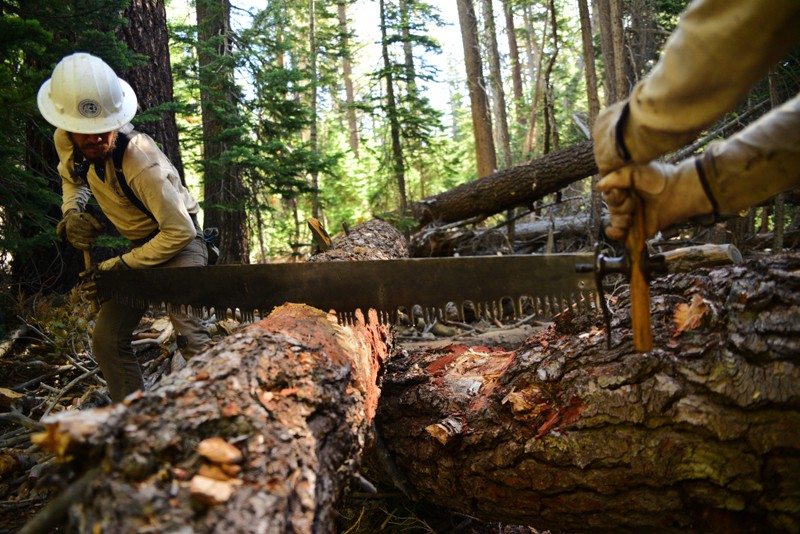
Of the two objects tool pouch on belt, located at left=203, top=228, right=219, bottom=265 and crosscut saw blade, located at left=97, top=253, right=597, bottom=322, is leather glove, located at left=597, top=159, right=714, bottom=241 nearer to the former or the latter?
crosscut saw blade, located at left=97, top=253, right=597, bottom=322

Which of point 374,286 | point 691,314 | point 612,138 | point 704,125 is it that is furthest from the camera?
point 374,286

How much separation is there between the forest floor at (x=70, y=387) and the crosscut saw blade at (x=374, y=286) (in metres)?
0.90

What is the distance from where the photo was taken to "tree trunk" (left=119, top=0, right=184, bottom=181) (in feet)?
20.3

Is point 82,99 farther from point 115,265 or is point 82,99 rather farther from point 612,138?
point 612,138

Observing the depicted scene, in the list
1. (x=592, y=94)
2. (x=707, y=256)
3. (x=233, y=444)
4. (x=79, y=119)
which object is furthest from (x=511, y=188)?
(x=233, y=444)

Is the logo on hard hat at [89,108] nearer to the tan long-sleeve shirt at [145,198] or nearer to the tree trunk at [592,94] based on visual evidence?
the tan long-sleeve shirt at [145,198]

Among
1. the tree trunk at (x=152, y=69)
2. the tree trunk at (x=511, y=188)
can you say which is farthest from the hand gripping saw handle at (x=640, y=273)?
the tree trunk at (x=511, y=188)

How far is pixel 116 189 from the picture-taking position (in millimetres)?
3508

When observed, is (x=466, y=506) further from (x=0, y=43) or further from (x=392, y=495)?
(x=0, y=43)

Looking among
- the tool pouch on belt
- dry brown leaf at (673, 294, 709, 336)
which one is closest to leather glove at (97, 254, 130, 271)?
the tool pouch on belt

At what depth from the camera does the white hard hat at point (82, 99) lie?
323cm

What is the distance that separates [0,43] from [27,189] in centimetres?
165

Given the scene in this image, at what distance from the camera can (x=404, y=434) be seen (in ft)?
9.69

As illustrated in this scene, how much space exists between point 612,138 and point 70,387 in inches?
172
